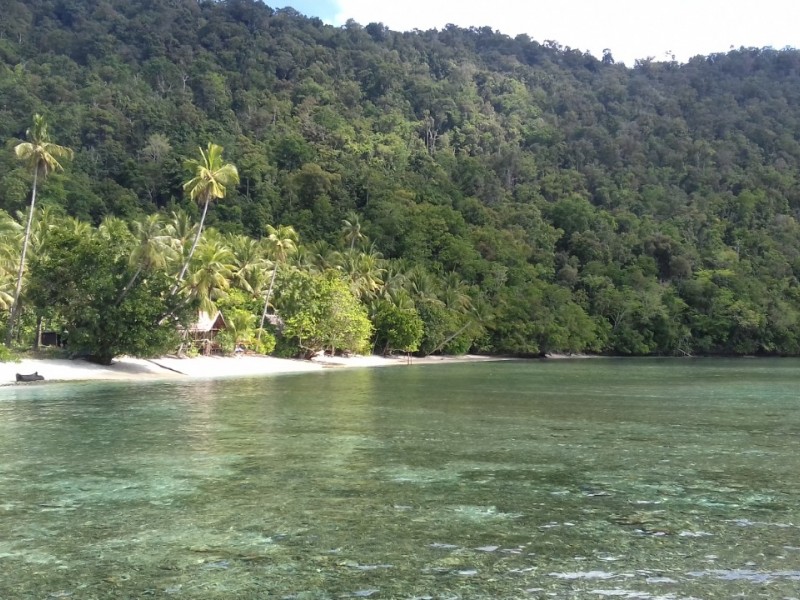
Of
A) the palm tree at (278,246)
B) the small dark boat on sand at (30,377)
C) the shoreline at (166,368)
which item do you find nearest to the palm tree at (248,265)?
the palm tree at (278,246)

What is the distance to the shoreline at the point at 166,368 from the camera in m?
34.3

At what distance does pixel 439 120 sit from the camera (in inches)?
5659

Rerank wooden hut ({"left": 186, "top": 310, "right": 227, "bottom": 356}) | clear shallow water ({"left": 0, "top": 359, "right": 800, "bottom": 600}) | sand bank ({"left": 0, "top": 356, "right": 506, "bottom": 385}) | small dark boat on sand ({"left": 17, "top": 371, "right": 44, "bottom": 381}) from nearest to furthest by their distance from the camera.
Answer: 1. clear shallow water ({"left": 0, "top": 359, "right": 800, "bottom": 600})
2. small dark boat on sand ({"left": 17, "top": 371, "right": 44, "bottom": 381})
3. sand bank ({"left": 0, "top": 356, "right": 506, "bottom": 385})
4. wooden hut ({"left": 186, "top": 310, "right": 227, "bottom": 356})

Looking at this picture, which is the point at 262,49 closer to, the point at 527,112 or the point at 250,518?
the point at 527,112

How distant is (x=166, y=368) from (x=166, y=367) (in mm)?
83

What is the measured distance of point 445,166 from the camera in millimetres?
119062

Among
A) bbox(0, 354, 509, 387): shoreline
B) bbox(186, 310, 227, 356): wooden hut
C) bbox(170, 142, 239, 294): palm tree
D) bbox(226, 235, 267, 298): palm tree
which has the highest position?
bbox(170, 142, 239, 294): palm tree

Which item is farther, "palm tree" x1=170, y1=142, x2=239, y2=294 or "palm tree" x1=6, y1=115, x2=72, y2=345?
"palm tree" x1=170, y1=142, x2=239, y2=294

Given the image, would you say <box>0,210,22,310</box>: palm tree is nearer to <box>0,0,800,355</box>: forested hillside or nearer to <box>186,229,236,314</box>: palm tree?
<box>0,0,800,355</box>: forested hillside

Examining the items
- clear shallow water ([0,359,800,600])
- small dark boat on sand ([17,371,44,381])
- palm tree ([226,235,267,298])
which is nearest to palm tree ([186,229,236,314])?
small dark boat on sand ([17,371,44,381])

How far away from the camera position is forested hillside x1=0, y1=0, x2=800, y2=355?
263ft

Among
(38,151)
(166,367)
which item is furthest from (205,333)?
(38,151)

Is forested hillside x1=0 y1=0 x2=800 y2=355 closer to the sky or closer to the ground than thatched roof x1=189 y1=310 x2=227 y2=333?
closer to the sky

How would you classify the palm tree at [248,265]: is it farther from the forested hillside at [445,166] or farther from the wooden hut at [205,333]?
the wooden hut at [205,333]
